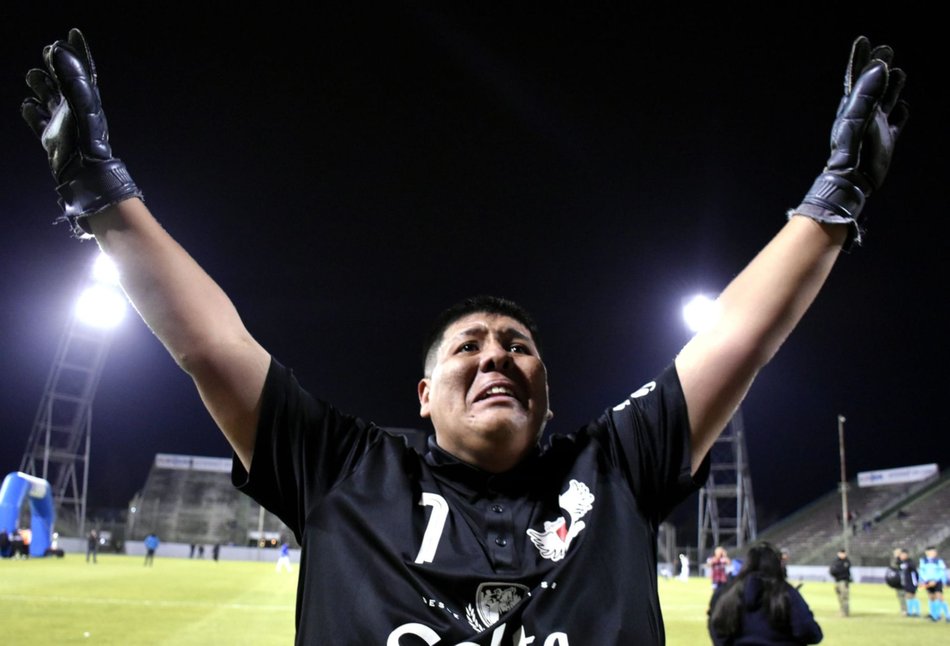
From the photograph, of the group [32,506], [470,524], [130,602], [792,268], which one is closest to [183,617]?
[130,602]

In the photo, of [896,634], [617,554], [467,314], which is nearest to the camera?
[617,554]

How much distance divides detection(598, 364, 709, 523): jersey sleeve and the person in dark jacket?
12.6 ft

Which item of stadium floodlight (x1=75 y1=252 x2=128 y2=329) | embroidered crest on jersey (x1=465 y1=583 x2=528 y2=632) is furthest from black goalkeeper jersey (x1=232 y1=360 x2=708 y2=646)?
stadium floodlight (x1=75 y1=252 x2=128 y2=329)

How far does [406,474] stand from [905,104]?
2.01m

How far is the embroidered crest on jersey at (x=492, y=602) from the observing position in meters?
2.13

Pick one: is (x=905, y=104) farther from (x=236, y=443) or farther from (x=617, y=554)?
(x=236, y=443)

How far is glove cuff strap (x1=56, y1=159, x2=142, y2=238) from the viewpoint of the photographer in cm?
223

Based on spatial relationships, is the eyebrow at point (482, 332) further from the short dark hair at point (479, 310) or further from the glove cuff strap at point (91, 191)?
the glove cuff strap at point (91, 191)

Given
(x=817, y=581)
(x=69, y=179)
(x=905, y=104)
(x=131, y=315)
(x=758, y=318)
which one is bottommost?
(x=817, y=581)

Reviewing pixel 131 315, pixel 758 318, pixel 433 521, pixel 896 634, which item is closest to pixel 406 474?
pixel 433 521

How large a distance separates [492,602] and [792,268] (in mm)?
1350

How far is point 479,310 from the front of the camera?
2.76 m

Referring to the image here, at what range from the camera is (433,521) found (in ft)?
7.55

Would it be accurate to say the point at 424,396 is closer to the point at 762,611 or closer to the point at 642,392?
the point at 642,392
